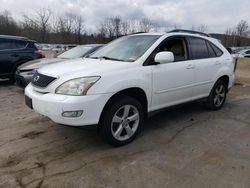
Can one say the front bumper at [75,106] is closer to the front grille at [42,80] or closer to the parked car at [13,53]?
the front grille at [42,80]

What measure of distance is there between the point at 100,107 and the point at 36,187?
1.18 metres

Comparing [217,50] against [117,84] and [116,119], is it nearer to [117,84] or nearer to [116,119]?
[117,84]

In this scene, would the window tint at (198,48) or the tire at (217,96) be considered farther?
the tire at (217,96)

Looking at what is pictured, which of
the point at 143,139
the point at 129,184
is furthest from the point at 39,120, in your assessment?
the point at 129,184

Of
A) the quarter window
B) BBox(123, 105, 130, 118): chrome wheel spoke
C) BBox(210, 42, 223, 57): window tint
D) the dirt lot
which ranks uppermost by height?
the quarter window

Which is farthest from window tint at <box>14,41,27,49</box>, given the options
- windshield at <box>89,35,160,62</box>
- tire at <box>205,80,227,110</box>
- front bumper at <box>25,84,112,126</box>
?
tire at <box>205,80,227,110</box>

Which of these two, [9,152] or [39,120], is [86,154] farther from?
[39,120]

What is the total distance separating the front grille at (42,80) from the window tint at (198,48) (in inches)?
105

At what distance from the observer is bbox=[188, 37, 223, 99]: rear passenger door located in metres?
4.62

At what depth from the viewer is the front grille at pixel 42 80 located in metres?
3.38

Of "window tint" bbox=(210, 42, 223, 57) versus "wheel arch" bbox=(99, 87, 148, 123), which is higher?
"window tint" bbox=(210, 42, 223, 57)

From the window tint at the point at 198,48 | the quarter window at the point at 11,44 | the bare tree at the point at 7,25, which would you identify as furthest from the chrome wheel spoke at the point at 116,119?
the bare tree at the point at 7,25

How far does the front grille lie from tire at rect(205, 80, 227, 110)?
11.0 feet

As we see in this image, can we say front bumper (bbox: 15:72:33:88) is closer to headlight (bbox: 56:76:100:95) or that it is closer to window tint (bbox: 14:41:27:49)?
window tint (bbox: 14:41:27:49)
